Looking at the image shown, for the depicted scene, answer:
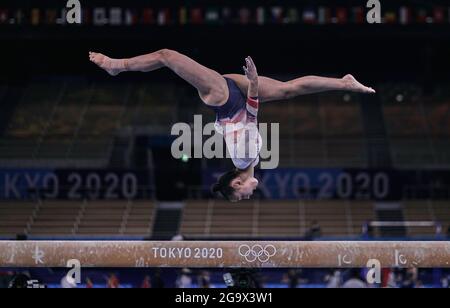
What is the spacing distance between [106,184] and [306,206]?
4.18m

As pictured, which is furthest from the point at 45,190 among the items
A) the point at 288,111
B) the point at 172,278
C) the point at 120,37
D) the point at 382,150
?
the point at 382,150

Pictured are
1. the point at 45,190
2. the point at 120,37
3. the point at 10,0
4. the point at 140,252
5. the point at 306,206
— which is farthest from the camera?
the point at 306,206

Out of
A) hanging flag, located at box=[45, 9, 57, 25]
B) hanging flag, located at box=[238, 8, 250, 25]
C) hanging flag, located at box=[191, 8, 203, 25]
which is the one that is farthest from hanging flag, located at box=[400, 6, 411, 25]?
hanging flag, located at box=[45, 9, 57, 25]

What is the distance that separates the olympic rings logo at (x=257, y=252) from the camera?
809 centimetres

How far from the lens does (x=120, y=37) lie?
420 inches

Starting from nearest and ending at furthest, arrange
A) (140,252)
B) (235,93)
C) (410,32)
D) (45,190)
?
(235,93)
(140,252)
(410,32)
(45,190)

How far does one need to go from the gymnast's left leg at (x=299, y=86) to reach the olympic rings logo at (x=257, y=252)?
158 cm

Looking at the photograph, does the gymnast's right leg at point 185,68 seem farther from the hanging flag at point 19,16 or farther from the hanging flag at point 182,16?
the hanging flag at point 182,16

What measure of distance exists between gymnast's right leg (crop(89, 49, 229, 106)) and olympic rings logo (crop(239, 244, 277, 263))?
1600 mm

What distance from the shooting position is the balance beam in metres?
8.09

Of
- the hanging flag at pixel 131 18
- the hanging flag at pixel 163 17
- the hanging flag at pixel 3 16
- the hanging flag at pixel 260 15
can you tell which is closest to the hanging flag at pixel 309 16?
the hanging flag at pixel 260 15

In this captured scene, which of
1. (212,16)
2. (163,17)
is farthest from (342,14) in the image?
(163,17)

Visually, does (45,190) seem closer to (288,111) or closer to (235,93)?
(288,111)

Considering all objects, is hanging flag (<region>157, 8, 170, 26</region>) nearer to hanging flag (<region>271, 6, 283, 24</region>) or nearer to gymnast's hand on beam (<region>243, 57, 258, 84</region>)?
hanging flag (<region>271, 6, 283, 24</region>)
